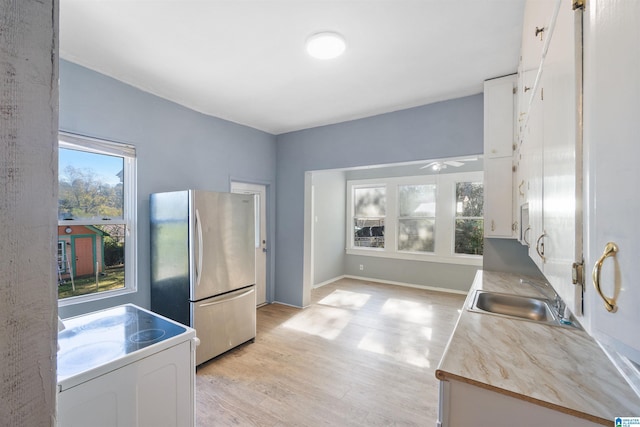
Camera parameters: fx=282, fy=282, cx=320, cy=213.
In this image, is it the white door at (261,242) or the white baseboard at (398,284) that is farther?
the white baseboard at (398,284)

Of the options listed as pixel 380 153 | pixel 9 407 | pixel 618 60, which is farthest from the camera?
pixel 380 153

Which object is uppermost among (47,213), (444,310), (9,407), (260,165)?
(260,165)

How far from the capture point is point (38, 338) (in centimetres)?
43

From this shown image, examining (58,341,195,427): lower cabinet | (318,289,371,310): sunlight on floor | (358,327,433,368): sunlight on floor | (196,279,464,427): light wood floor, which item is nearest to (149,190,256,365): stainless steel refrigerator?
(196,279,464,427): light wood floor

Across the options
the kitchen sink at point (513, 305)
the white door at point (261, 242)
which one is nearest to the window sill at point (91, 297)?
the white door at point (261, 242)

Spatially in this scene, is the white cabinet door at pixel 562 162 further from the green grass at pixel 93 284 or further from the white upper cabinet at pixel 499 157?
the green grass at pixel 93 284

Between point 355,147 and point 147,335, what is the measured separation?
3029 mm

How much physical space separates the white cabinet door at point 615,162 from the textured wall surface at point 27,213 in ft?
3.18

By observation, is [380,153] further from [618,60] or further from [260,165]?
[618,60]

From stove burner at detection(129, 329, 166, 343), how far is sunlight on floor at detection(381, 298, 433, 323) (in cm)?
313

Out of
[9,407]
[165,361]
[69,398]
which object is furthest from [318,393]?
[9,407]

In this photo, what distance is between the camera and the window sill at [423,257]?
5.03 meters

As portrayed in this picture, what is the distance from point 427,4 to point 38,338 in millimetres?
2229

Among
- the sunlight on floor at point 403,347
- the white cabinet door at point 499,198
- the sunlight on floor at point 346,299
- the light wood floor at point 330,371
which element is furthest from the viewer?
the sunlight on floor at point 346,299
